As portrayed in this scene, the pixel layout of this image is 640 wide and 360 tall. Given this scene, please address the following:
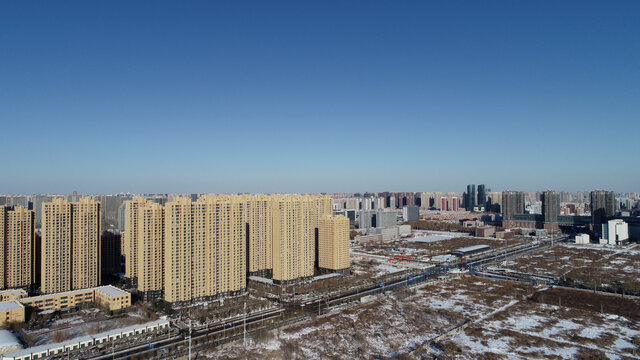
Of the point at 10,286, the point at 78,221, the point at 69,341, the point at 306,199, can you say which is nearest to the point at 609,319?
the point at 306,199

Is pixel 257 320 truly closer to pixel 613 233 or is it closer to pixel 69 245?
pixel 69 245

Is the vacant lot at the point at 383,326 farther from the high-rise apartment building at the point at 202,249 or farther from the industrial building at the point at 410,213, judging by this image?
the industrial building at the point at 410,213

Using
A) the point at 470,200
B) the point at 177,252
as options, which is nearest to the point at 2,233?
the point at 177,252

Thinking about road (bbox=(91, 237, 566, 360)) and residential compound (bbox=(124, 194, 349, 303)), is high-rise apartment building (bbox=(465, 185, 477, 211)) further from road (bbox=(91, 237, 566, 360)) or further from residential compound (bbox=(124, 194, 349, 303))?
residential compound (bbox=(124, 194, 349, 303))

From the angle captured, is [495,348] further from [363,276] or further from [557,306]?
[363,276]

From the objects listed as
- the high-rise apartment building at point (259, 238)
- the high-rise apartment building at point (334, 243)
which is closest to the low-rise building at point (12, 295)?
the high-rise apartment building at point (259, 238)
